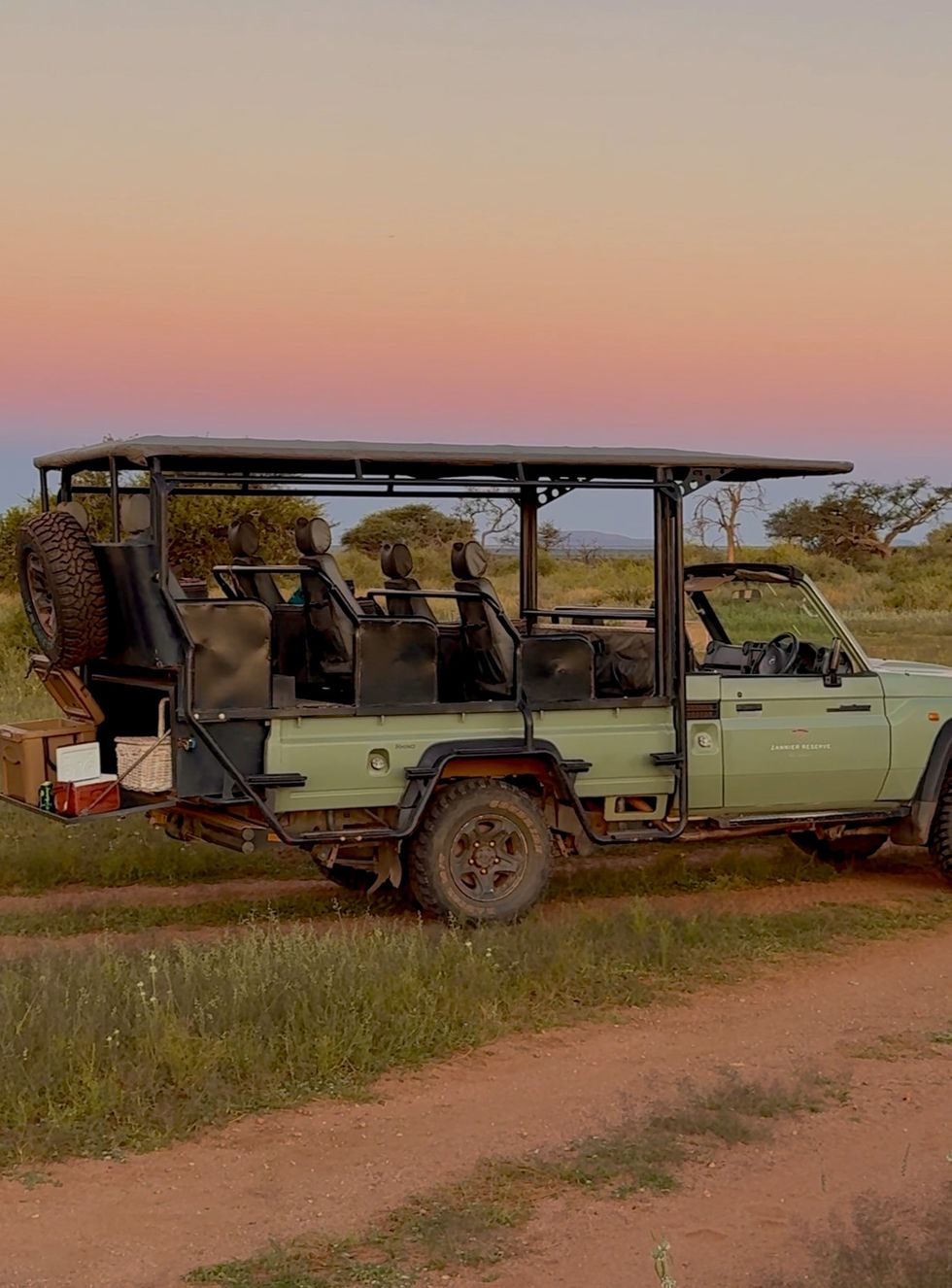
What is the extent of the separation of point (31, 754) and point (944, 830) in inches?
197

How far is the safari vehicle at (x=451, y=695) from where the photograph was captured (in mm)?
7562

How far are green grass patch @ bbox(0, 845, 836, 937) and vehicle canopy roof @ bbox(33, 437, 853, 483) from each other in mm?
2275

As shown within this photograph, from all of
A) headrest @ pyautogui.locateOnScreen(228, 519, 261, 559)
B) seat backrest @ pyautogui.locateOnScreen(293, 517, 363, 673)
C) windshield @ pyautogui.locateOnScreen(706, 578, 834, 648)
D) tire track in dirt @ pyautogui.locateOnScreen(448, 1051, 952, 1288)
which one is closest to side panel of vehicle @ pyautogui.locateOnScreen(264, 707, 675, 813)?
seat backrest @ pyautogui.locateOnScreen(293, 517, 363, 673)

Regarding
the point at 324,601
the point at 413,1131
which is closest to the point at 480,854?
the point at 324,601

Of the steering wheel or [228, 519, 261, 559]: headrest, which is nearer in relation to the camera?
[228, 519, 261, 559]: headrest

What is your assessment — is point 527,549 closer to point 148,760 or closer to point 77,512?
point 77,512

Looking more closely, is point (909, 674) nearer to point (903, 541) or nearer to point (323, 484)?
point (323, 484)

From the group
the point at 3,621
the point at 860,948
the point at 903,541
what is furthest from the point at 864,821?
the point at 903,541

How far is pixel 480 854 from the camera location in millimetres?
8141

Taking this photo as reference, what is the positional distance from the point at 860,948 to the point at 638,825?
1338mm

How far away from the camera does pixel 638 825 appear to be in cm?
862

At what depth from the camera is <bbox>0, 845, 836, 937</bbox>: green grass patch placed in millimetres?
8289

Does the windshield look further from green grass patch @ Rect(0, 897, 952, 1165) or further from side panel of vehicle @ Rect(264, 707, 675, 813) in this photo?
green grass patch @ Rect(0, 897, 952, 1165)

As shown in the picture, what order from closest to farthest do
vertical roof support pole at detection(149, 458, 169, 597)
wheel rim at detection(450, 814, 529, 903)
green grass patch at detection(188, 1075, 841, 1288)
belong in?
1. green grass patch at detection(188, 1075, 841, 1288)
2. vertical roof support pole at detection(149, 458, 169, 597)
3. wheel rim at detection(450, 814, 529, 903)
